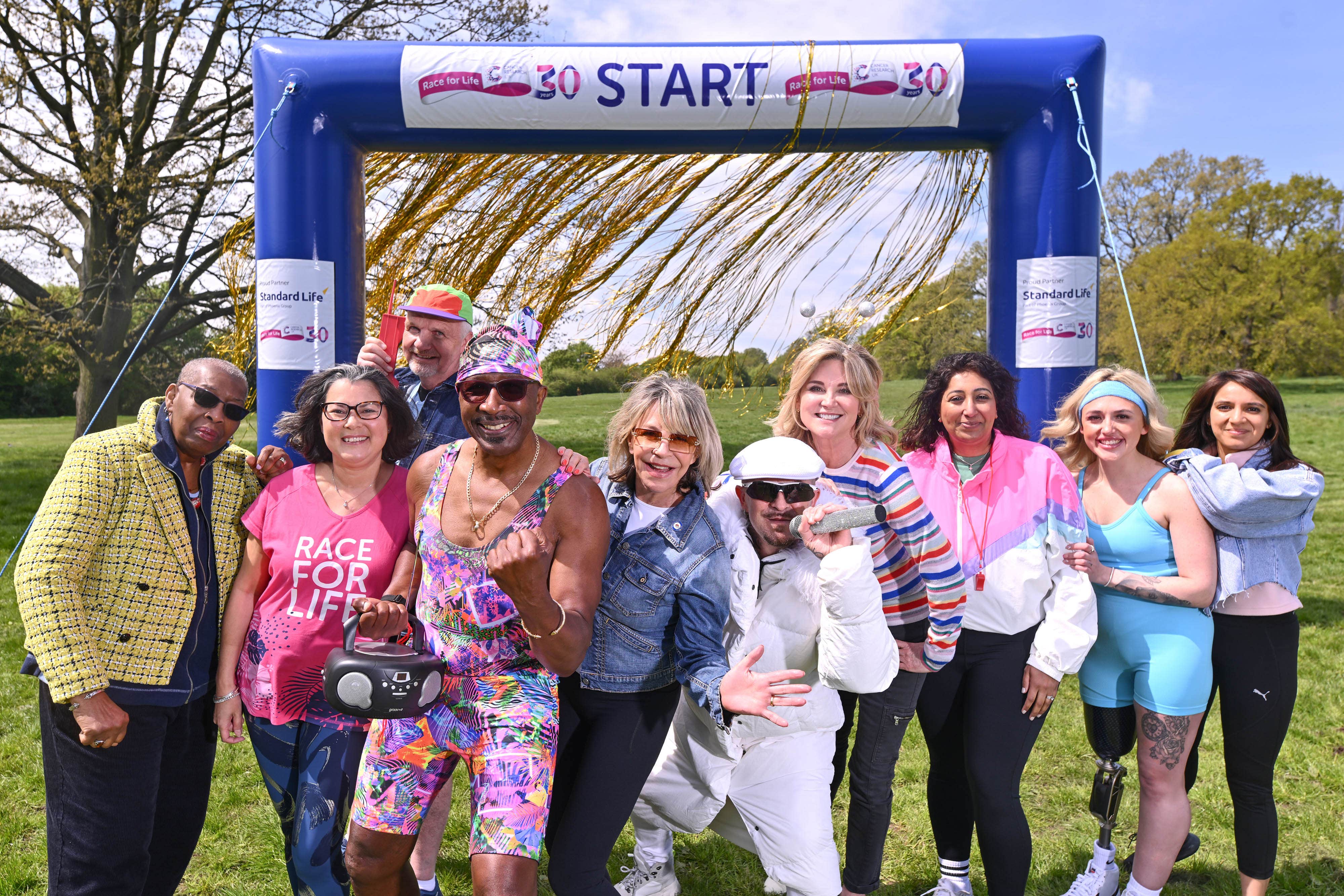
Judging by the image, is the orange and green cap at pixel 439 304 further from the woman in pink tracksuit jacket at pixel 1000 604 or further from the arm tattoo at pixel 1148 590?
the arm tattoo at pixel 1148 590

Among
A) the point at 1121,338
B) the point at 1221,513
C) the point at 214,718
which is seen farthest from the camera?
the point at 1121,338

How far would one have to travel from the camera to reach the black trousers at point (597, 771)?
2.30 meters

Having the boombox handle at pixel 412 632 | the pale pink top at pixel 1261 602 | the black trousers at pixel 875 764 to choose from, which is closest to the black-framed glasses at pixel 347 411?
the boombox handle at pixel 412 632

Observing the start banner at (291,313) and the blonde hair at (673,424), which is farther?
the start banner at (291,313)

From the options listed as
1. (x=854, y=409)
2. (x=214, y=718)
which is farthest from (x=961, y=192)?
(x=214, y=718)

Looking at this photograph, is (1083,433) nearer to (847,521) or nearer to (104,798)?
(847,521)

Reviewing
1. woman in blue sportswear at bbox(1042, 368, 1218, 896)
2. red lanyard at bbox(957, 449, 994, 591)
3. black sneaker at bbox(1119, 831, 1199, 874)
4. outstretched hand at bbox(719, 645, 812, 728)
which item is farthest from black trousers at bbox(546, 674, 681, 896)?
black sneaker at bbox(1119, 831, 1199, 874)

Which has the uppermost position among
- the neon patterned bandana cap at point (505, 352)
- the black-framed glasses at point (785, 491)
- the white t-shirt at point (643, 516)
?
the neon patterned bandana cap at point (505, 352)

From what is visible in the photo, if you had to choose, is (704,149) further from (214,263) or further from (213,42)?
(213,42)

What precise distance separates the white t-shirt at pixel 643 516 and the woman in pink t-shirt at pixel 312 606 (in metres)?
0.66

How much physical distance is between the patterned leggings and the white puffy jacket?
1.13 m

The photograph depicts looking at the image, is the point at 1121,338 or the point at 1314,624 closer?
the point at 1314,624

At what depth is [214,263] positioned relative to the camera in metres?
12.0

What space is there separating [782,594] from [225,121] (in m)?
13.5
